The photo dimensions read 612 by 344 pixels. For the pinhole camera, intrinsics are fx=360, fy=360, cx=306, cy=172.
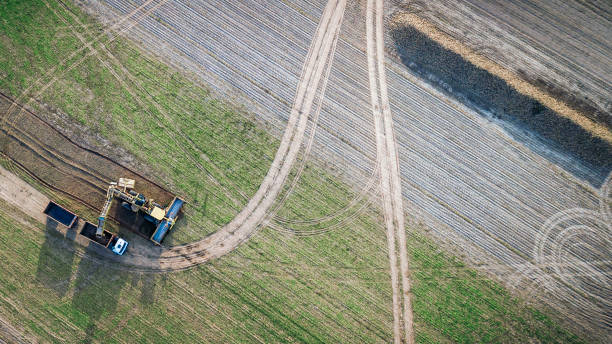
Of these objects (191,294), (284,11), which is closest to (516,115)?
(284,11)

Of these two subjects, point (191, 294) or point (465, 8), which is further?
point (465, 8)

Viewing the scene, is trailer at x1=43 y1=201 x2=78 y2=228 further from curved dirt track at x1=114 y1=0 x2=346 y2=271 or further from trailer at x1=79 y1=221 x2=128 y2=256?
curved dirt track at x1=114 y1=0 x2=346 y2=271

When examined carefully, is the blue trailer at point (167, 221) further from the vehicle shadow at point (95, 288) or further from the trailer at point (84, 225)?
the vehicle shadow at point (95, 288)

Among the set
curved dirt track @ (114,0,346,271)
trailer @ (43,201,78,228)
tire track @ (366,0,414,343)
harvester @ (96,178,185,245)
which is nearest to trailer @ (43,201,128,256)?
trailer @ (43,201,78,228)

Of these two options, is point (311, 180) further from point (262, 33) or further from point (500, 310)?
point (500, 310)

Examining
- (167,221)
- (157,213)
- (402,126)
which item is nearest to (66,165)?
(157,213)

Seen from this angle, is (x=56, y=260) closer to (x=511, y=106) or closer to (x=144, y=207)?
(x=144, y=207)

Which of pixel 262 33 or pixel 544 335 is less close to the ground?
pixel 262 33
